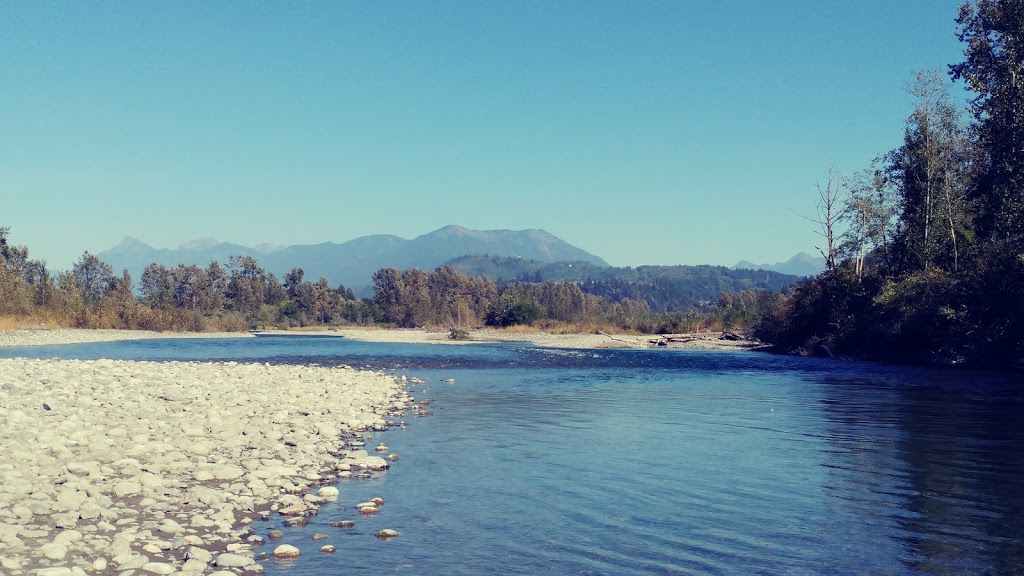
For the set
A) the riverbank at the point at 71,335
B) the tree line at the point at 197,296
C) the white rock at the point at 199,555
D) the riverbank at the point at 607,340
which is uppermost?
the tree line at the point at 197,296

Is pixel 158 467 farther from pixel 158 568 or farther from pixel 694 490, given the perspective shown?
pixel 694 490

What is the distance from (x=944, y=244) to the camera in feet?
151

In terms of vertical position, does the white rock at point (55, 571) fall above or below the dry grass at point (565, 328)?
below

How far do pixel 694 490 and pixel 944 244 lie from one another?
41367 millimetres

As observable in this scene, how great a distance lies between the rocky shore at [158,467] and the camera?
8.09 meters

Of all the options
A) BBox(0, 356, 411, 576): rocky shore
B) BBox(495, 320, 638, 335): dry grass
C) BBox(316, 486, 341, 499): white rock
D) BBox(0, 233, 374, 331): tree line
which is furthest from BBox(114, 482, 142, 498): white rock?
BBox(0, 233, 374, 331): tree line

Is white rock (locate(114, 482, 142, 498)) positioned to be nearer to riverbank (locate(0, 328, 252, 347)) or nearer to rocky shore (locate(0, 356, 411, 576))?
rocky shore (locate(0, 356, 411, 576))

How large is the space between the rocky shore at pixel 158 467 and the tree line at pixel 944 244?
30.4 m

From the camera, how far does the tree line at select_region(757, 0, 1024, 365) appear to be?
34875mm

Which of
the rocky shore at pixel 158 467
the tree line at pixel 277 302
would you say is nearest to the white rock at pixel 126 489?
the rocky shore at pixel 158 467

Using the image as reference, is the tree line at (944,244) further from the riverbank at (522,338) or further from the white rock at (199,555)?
the white rock at (199,555)

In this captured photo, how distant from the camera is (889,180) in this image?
51.9 meters

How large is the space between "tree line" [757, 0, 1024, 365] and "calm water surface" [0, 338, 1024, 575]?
13.4 metres

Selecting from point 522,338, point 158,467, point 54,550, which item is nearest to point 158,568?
point 54,550
